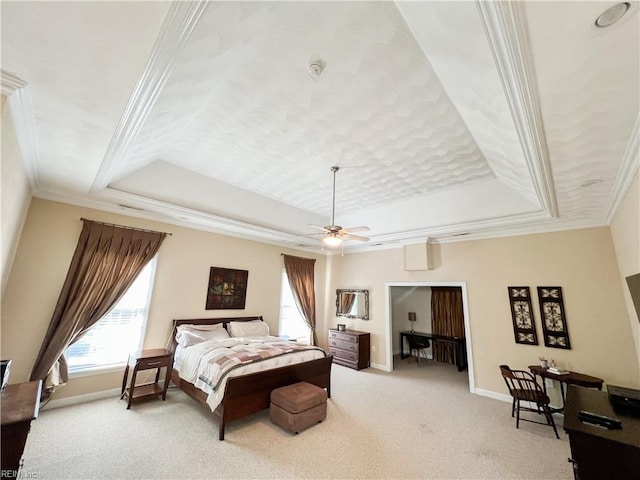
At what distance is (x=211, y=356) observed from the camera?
3443 mm

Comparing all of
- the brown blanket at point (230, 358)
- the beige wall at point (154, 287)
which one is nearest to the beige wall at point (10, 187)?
the beige wall at point (154, 287)

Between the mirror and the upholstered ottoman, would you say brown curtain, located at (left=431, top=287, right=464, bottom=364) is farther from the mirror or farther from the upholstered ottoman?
the upholstered ottoman

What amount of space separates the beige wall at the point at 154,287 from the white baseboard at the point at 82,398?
0.05m

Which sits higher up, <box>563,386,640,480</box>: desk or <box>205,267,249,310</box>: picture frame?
<box>205,267,249,310</box>: picture frame

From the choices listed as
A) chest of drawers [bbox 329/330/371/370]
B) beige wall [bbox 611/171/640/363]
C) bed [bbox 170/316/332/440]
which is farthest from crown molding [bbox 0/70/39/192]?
chest of drawers [bbox 329/330/371/370]

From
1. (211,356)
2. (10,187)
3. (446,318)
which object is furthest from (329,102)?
(446,318)

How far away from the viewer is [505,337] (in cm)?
426

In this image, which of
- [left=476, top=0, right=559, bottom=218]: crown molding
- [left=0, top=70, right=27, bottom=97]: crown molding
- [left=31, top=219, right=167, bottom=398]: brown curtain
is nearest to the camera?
[left=476, top=0, right=559, bottom=218]: crown molding

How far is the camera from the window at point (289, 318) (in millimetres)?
6000

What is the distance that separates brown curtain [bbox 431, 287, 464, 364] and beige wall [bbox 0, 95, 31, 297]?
25.1 ft

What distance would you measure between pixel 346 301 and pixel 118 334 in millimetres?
4575

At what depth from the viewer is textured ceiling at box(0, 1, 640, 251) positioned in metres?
1.22

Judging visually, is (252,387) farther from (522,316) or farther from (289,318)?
(522,316)

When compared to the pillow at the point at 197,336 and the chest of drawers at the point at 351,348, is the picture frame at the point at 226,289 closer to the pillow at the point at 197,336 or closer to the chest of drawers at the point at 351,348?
the pillow at the point at 197,336
